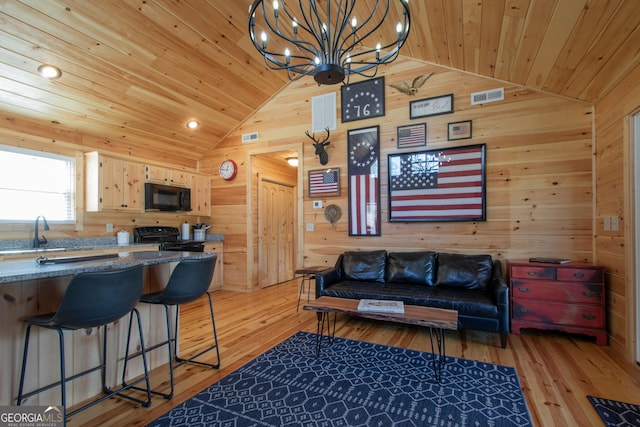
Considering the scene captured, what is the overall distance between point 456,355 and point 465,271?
1.02 metres

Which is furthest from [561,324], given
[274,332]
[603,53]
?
[274,332]

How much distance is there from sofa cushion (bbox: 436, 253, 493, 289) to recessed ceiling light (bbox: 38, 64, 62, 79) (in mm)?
4708

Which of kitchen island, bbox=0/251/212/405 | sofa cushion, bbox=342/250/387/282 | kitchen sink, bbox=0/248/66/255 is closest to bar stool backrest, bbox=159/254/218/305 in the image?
kitchen island, bbox=0/251/212/405

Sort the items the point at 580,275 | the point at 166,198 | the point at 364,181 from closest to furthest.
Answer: the point at 580,275
the point at 364,181
the point at 166,198

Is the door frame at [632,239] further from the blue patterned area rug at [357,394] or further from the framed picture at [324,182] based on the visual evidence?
the framed picture at [324,182]

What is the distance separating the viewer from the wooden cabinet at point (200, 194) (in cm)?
551

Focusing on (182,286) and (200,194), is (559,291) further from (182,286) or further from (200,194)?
(200,194)

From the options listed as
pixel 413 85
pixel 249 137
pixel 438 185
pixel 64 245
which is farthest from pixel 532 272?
pixel 64 245

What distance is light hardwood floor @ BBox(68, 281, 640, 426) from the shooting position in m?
2.00

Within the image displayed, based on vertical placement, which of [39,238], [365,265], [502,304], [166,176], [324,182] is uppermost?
[166,176]

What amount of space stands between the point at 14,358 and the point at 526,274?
13.5ft

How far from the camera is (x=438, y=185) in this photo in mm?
4008

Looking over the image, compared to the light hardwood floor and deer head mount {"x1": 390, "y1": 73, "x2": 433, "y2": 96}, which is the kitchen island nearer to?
the light hardwood floor

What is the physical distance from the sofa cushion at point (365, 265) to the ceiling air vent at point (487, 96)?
219 cm
